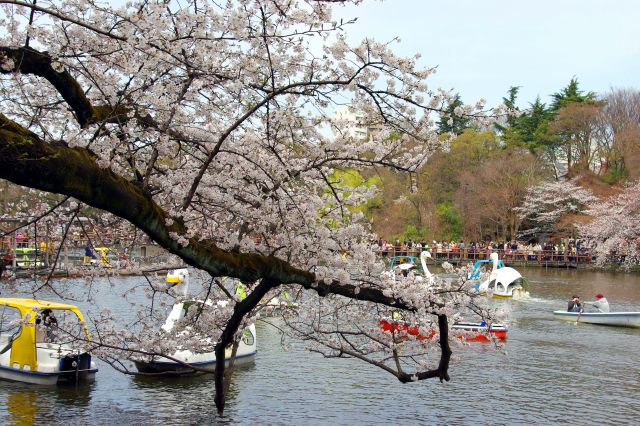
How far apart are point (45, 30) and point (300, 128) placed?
6.95ft

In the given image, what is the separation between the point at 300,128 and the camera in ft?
20.1

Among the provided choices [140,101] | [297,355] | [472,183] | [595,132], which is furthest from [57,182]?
[595,132]

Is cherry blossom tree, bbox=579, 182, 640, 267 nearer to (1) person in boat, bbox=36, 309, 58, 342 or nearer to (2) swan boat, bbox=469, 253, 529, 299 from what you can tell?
(2) swan boat, bbox=469, 253, 529, 299

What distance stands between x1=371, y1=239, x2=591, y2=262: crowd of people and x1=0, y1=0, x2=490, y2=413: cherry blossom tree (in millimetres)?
40401

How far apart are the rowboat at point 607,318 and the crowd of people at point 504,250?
24385mm

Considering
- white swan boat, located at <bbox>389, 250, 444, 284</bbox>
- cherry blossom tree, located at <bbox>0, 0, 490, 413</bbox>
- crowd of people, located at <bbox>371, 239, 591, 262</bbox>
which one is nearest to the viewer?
cherry blossom tree, located at <bbox>0, 0, 490, 413</bbox>

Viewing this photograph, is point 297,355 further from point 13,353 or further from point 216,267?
point 216,267

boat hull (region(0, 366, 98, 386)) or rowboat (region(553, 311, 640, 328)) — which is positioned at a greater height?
rowboat (region(553, 311, 640, 328))

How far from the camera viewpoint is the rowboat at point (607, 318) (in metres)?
21.8

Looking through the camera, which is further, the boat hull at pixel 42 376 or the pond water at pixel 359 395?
the boat hull at pixel 42 376

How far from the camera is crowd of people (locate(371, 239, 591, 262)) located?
4788cm

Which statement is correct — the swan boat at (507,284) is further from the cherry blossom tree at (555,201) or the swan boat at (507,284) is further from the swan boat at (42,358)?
the swan boat at (42,358)

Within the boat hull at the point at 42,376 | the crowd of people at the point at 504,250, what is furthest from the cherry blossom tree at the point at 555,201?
the boat hull at the point at 42,376

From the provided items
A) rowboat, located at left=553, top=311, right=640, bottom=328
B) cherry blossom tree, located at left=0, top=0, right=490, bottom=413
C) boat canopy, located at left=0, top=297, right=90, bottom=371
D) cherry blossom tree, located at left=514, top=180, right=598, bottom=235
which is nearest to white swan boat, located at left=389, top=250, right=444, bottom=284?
cherry blossom tree, located at left=0, top=0, right=490, bottom=413
